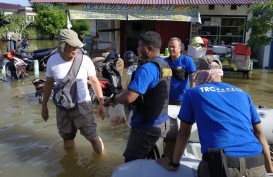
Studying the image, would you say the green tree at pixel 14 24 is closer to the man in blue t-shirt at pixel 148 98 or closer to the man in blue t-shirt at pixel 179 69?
the man in blue t-shirt at pixel 179 69

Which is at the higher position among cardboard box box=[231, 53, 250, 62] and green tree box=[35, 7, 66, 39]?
green tree box=[35, 7, 66, 39]

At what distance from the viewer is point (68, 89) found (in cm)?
414

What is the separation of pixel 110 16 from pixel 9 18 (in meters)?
27.4

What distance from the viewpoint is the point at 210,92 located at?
243 cm

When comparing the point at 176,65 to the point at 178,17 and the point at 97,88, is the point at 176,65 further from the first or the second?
the point at 178,17

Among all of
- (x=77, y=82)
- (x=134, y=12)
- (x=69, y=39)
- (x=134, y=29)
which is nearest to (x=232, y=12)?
(x=134, y=12)

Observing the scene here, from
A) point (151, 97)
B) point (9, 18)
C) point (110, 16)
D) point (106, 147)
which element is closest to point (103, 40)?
point (110, 16)

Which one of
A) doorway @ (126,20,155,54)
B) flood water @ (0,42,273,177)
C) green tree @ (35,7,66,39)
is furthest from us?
green tree @ (35,7,66,39)

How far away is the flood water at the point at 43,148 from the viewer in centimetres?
458

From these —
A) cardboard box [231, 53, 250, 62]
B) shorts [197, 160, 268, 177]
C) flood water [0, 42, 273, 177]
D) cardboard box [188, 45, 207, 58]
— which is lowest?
flood water [0, 42, 273, 177]

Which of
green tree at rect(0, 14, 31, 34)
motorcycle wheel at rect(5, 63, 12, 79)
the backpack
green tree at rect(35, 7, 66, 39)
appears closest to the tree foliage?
green tree at rect(35, 7, 66, 39)

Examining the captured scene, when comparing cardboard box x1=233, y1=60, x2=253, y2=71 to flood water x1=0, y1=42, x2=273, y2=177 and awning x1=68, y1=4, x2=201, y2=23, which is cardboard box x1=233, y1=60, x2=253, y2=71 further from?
flood water x1=0, y1=42, x2=273, y2=177

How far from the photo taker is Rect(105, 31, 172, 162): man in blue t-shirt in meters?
2.99

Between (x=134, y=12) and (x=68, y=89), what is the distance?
10.5 m
